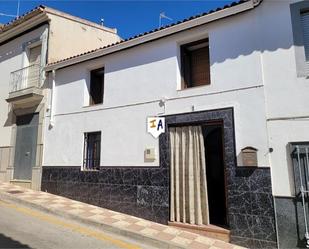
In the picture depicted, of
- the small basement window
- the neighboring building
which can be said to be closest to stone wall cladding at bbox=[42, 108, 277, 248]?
the neighboring building

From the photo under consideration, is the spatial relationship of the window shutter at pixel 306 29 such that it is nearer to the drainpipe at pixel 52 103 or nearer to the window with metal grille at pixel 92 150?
the window with metal grille at pixel 92 150

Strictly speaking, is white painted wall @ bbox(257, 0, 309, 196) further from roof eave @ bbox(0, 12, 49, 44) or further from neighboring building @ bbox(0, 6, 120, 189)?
roof eave @ bbox(0, 12, 49, 44)

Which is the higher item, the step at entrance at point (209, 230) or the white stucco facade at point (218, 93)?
the white stucco facade at point (218, 93)

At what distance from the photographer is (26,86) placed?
40.7 feet

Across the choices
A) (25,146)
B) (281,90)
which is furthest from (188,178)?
(25,146)

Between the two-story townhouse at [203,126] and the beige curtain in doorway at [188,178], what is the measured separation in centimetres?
3

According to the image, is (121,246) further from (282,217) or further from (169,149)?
(282,217)

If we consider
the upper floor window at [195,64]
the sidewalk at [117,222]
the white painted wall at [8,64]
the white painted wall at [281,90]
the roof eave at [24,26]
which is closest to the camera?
the white painted wall at [281,90]

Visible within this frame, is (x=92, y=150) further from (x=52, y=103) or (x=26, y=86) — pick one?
(x=26, y=86)

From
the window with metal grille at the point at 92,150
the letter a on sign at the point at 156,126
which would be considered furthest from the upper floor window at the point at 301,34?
the window with metal grille at the point at 92,150

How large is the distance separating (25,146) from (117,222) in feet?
20.9

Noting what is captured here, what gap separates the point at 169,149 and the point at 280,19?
13.5 ft

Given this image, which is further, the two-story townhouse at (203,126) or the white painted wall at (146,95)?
the white painted wall at (146,95)

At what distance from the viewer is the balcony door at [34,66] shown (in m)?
12.1
